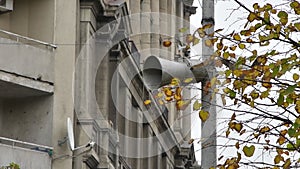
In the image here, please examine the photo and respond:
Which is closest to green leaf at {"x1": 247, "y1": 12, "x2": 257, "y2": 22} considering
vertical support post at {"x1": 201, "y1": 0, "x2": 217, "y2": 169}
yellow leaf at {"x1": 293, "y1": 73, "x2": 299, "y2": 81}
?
vertical support post at {"x1": 201, "y1": 0, "x2": 217, "y2": 169}

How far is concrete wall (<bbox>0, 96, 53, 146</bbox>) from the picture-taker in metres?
30.4

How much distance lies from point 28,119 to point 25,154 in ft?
5.49

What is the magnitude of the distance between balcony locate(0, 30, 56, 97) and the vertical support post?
13.0 metres

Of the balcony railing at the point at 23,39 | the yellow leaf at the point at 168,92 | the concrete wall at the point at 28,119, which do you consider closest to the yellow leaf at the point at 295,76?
the yellow leaf at the point at 168,92

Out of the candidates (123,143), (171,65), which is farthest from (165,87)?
(123,143)

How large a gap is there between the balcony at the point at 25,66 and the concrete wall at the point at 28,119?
0.87 feet

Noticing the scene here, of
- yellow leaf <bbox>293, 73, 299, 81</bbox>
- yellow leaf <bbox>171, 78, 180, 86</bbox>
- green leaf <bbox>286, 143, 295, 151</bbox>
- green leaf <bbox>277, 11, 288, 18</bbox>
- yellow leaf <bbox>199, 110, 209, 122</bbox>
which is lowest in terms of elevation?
green leaf <bbox>286, 143, 295, 151</bbox>

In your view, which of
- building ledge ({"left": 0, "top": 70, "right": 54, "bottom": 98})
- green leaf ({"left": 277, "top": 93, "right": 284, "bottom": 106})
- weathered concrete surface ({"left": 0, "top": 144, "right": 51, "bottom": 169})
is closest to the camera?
green leaf ({"left": 277, "top": 93, "right": 284, "bottom": 106})

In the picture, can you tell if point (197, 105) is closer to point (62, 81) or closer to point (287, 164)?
point (287, 164)

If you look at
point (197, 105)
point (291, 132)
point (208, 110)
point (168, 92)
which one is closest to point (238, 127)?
point (197, 105)

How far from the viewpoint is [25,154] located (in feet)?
96.1

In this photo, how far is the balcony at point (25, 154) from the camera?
94.3 ft

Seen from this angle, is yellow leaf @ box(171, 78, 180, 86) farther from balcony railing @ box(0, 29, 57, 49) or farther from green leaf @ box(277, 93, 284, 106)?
balcony railing @ box(0, 29, 57, 49)

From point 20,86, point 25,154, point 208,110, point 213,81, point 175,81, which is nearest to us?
point 213,81
